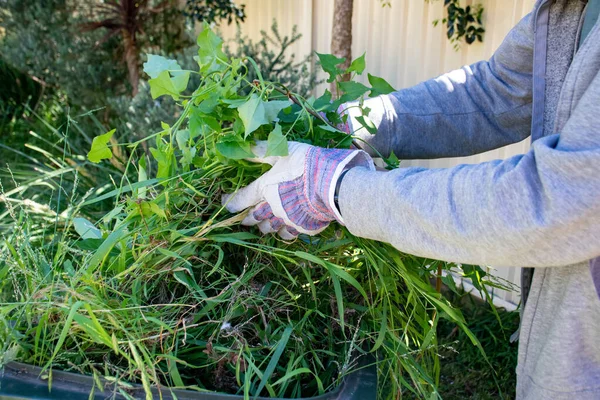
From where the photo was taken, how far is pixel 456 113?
1.39 m

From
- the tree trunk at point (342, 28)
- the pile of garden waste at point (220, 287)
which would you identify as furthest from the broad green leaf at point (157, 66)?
the tree trunk at point (342, 28)

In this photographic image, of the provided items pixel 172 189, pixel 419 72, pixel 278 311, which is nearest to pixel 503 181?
pixel 278 311

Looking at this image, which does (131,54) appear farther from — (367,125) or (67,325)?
(67,325)

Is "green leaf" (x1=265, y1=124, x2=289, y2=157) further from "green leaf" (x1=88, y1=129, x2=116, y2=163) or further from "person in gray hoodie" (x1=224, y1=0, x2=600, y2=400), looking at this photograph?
"green leaf" (x1=88, y1=129, x2=116, y2=163)

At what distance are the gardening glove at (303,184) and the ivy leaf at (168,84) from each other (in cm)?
18

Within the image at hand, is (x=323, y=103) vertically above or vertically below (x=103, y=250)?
above

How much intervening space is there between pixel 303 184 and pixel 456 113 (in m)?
0.58

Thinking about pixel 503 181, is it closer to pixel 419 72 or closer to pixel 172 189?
pixel 172 189

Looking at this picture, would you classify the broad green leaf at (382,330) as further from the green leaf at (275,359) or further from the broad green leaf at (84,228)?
the broad green leaf at (84,228)

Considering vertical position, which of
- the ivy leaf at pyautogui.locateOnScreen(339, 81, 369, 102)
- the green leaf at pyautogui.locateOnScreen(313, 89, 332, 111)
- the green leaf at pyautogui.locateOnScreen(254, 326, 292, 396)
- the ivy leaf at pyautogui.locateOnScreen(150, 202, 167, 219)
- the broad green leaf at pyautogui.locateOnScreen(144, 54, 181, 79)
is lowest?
the green leaf at pyautogui.locateOnScreen(254, 326, 292, 396)

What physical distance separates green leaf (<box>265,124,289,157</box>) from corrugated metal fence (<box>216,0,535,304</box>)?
6.60ft

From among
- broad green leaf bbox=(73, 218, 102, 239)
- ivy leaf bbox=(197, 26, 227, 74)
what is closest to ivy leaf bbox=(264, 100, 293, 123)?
ivy leaf bbox=(197, 26, 227, 74)

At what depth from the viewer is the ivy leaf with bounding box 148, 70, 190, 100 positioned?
1.05m

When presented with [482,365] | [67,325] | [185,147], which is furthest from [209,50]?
[482,365]
